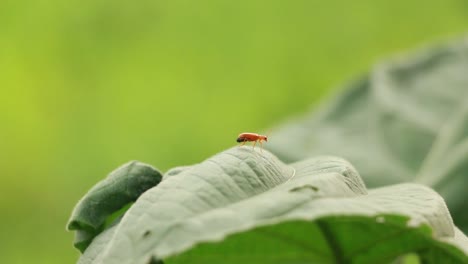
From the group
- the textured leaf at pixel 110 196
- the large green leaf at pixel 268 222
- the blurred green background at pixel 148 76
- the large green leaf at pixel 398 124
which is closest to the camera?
the large green leaf at pixel 268 222

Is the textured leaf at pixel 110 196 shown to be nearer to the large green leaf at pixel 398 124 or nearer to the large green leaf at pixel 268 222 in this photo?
the large green leaf at pixel 268 222

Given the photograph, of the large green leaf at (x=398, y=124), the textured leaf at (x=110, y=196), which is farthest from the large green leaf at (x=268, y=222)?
the large green leaf at (x=398, y=124)

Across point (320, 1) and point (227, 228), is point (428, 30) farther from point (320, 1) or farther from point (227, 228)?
point (227, 228)

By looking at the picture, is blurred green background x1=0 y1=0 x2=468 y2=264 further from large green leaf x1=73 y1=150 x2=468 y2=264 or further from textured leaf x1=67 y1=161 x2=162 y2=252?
large green leaf x1=73 y1=150 x2=468 y2=264

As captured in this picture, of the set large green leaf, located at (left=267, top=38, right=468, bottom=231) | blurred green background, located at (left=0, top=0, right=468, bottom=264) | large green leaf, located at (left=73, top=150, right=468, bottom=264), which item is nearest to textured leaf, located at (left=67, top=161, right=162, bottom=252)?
large green leaf, located at (left=73, top=150, right=468, bottom=264)

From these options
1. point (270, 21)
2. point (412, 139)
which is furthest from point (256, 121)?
point (412, 139)
